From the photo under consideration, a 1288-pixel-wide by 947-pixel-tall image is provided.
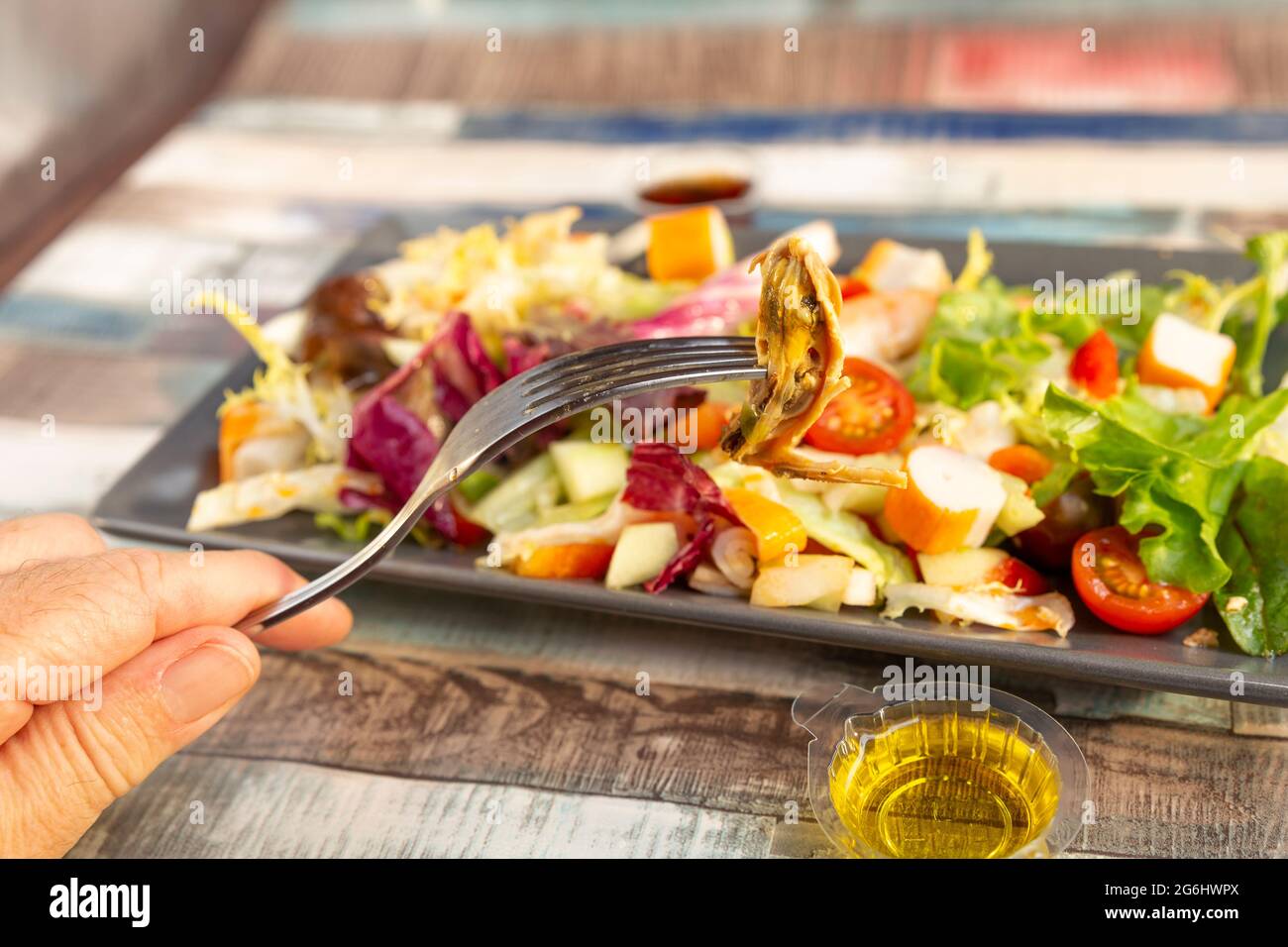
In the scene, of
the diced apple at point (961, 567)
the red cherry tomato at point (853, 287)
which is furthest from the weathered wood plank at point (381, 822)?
the red cherry tomato at point (853, 287)

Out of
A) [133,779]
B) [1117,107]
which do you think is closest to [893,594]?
[133,779]

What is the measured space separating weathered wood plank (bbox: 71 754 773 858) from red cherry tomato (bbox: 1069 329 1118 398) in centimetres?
103

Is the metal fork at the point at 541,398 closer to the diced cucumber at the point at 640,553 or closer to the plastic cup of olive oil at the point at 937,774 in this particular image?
the diced cucumber at the point at 640,553

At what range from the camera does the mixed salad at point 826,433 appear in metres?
1.97

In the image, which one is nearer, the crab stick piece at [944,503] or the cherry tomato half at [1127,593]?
the cherry tomato half at [1127,593]

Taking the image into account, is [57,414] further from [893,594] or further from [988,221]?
[988,221]

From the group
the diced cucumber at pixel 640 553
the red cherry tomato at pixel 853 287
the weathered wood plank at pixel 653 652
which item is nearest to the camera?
the weathered wood plank at pixel 653 652

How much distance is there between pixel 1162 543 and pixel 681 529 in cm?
74

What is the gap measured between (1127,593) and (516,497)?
105 centimetres

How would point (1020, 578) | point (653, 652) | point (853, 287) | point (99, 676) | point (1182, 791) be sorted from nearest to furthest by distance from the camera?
point (99, 676) → point (1182, 791) → point (1020, 578) → point (653, 652) → point (853, 287)

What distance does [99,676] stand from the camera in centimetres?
172

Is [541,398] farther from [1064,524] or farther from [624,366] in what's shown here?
[1064,524]

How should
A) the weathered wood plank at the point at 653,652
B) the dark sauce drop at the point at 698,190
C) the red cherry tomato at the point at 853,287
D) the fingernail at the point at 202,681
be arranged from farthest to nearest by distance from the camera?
the dark sauce drop at the point at 698,190 → the red cherry tomato at the point at 853,287 → the weathered wood plank at the point at 653,652 → the fingernail at the point at 202,681

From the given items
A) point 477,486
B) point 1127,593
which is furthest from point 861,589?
point 477,486
